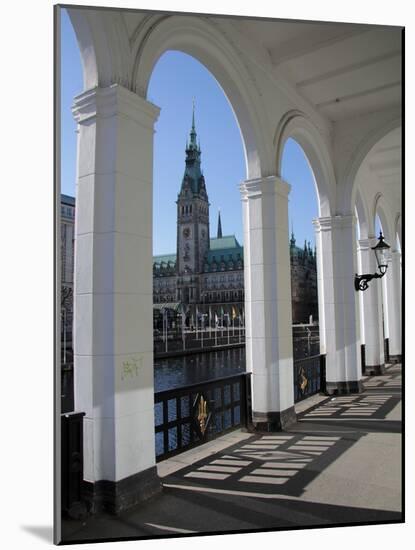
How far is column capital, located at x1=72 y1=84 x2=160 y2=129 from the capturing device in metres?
3.56

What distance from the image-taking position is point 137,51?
3740 millimetres

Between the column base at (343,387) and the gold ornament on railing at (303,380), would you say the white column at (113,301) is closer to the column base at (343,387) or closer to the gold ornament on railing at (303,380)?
the gold ornament on railing at (303,380)

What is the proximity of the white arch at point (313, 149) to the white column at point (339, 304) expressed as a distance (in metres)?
0.39

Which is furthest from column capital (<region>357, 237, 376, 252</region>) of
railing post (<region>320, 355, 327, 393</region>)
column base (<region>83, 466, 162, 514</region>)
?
column base (<region>83, 466, 162, 514</region>)

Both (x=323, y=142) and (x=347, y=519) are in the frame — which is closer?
(x=347, y=519)

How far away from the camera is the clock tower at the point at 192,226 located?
86.0 meters

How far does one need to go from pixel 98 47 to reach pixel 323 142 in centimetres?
516

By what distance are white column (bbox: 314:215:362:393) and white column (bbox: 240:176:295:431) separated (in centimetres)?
247

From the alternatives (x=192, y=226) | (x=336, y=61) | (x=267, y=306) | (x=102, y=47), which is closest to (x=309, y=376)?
(x=267, y=306)

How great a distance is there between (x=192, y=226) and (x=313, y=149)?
8218 centimetres

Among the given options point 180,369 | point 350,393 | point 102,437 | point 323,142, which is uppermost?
point 323,142

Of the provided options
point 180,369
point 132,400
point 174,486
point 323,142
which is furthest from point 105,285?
point 180,369

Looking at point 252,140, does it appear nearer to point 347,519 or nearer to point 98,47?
point 98,47

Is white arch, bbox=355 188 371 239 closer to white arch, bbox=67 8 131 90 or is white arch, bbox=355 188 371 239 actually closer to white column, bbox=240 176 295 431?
white column, bbox=240 176 295 431
